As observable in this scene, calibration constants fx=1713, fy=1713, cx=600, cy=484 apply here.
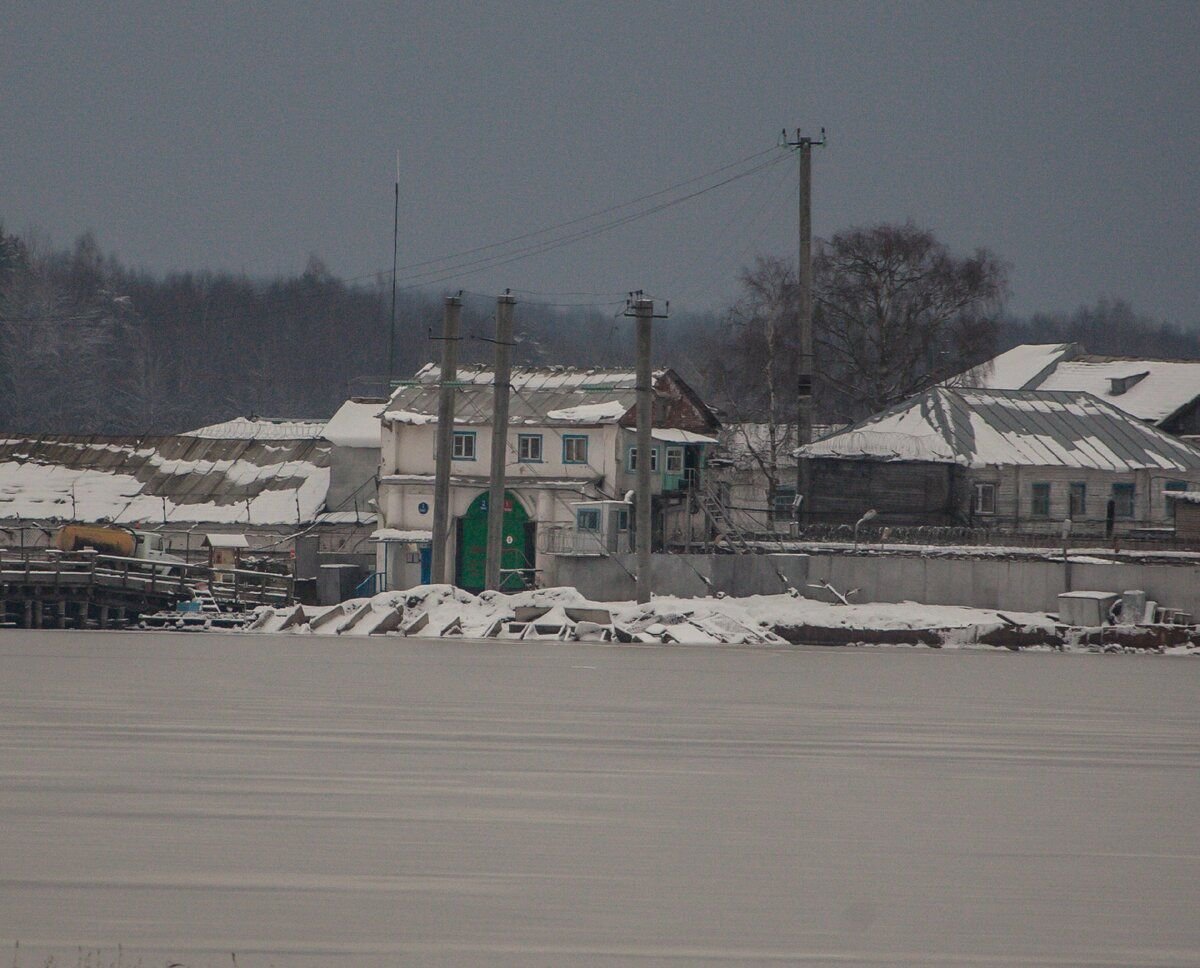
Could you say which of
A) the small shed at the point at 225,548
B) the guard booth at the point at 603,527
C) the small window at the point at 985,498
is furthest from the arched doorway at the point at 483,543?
the small window at the point at 985,498

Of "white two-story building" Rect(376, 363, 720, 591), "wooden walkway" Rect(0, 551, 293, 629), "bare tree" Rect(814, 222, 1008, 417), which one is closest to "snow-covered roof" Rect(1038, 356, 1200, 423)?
"bare tree" Rect(814, 222, 1008, 417)

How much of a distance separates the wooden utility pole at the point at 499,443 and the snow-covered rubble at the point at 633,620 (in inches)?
35.4

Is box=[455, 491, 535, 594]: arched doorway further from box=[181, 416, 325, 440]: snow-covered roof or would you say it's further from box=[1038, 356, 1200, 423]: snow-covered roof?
box=[1038, 356, 1200, 423]: snow-covered roof

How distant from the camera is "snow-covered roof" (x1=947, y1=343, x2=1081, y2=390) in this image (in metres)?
72.9

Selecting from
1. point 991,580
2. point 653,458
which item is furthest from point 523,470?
point 991,580

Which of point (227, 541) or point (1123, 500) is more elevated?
point (1123, 500)

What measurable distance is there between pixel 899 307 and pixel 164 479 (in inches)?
1144

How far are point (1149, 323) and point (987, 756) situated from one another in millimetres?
183239

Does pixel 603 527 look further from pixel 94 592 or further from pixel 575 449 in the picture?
pixel 94 592

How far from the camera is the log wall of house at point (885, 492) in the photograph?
54.4 meters

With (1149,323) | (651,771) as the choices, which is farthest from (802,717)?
(1149,323)

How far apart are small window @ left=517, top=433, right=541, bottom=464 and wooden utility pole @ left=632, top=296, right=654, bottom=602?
12460 mm

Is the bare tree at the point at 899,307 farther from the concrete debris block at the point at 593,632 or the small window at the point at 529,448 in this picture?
the concrete debris block at the point at 593,632

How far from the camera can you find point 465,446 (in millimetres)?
54906
